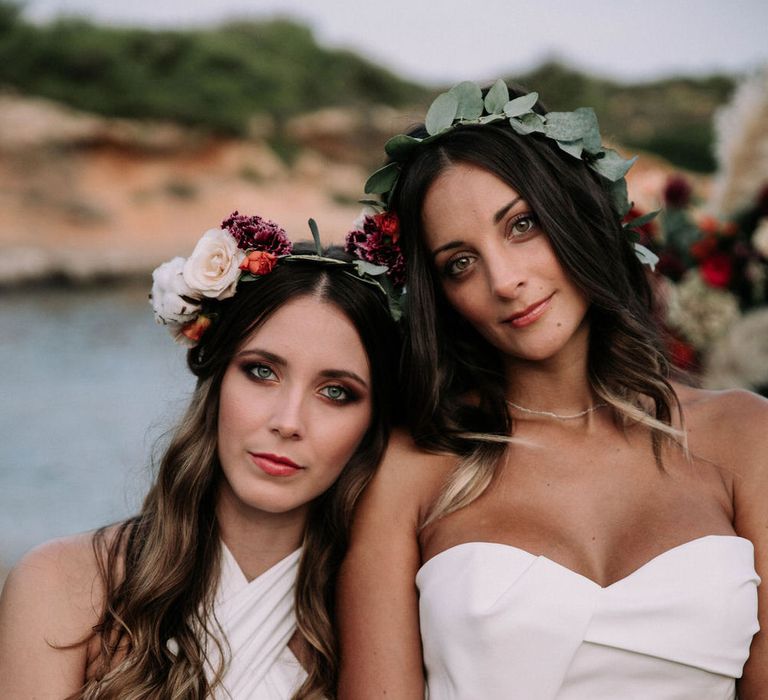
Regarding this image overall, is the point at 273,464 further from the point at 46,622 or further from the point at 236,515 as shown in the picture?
the point at 46,622

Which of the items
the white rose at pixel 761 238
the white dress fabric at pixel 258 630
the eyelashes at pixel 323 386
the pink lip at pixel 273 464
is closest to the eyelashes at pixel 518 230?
the eyelashes at pixel 323 386

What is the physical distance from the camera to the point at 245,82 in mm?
22234

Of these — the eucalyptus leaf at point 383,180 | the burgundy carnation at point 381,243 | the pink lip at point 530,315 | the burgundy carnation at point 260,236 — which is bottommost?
the pink lip at point 530,315

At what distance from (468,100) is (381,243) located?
560 millimetres

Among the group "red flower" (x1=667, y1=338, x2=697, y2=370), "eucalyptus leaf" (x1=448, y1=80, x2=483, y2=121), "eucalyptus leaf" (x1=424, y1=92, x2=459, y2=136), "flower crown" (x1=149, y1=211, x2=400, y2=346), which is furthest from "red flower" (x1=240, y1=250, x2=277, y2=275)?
"red flower" (x1=667, y1=338, x2=697, y2=370)

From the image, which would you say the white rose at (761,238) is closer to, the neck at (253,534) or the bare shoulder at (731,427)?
the bare shoulder at (731,427)

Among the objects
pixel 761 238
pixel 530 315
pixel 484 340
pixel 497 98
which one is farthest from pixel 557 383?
pixel 761 238

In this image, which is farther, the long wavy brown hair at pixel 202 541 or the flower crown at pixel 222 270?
the flower crown at pixel 222 270

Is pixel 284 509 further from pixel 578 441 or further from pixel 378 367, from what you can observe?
pixel 578 441

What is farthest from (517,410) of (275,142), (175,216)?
(275,142)

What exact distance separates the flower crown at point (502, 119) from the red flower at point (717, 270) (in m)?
1.76

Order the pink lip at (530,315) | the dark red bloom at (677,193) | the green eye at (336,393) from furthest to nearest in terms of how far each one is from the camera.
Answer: the dark red bloom at (677,193) → the green eye at (336,393) → the pink lip at (530,315)

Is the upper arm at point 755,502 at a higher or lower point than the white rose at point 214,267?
lower

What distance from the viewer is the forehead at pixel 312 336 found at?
2.98 m
